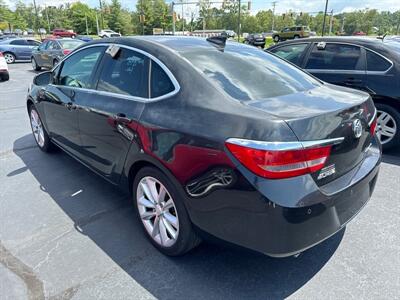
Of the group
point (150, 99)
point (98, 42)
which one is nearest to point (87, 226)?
point (150, 99)

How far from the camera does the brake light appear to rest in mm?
1776

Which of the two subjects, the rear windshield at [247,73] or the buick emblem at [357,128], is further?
the rear windshield at [247,73]

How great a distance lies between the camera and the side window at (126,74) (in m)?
2.63

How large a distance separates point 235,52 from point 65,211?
228cm

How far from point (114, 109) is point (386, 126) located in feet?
→ 12.6

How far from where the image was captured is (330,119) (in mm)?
2000

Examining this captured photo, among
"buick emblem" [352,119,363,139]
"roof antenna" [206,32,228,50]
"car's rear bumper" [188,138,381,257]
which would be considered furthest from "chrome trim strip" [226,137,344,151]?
"roof antenna" [206,32,228,50]

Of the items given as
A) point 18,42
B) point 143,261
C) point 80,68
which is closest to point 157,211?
point 143,261

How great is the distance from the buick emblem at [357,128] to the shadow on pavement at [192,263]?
39.2 inches

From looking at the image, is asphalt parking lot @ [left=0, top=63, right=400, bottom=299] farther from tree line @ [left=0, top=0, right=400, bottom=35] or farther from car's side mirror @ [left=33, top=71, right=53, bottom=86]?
tree line @ [left=0, top=0, right=400, bottom=35]

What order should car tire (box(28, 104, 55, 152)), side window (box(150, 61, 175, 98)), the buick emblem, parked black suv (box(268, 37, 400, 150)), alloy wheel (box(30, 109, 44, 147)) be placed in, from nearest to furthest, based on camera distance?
1. the buick emblem
2. side window (box(150, 61, 175, 98))
3. parked black suv (box(268, 37, 400, 150))
4. car tire (box(28, 104, 55, 152))
5. alloy wheel (box(30, 109, 44, 147))

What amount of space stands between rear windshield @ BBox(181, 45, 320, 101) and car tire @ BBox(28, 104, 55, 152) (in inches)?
119

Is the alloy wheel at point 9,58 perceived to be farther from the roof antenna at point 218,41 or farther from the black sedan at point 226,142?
the roof antenna at point 218,41

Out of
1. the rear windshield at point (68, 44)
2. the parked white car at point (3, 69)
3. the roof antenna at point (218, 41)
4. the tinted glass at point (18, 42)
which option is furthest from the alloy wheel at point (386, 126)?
the tinted glass at point (18, 42)
